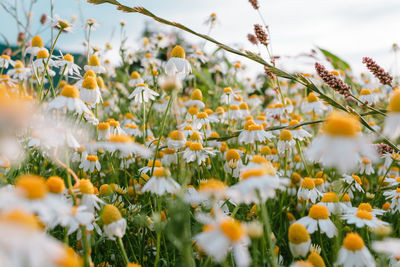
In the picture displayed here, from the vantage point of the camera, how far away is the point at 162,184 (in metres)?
1.02

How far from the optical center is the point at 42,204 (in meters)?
0.61

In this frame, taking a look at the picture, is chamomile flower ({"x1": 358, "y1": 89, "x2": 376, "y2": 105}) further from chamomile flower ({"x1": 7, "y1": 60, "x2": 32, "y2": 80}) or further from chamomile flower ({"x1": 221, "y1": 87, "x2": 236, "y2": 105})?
chamomile flower ({"x1": 7, "y1": 60, "x2": 32, "y2": 80})

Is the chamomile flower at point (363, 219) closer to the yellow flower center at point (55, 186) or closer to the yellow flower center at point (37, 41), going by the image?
the yellow flower center at point (55, 186)

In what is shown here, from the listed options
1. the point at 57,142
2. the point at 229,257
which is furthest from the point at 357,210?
the point at 57,142

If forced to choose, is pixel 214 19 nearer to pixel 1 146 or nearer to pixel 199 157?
pixel 199 157

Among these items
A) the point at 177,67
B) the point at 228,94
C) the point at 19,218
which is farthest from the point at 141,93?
the point at 19,218

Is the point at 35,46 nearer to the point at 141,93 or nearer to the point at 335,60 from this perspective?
the point at 141,93

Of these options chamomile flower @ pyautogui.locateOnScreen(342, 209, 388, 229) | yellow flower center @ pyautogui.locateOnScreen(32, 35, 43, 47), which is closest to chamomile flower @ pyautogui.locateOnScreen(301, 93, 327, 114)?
chamomile flower @ pyautogui.locateOnScreen(342, 209, 388, 229)

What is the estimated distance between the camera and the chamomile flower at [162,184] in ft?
3.14

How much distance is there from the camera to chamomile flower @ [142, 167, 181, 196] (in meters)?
0.96

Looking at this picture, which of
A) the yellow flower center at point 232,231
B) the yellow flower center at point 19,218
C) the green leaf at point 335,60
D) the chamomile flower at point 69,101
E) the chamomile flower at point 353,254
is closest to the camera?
the yellow flower center at point 19,218

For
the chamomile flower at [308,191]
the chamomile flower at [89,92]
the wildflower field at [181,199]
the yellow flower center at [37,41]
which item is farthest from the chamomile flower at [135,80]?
the chamomile flower at [308,191]

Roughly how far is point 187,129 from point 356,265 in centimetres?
131

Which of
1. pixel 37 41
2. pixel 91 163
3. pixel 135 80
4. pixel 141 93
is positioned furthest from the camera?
pixel 135 80
